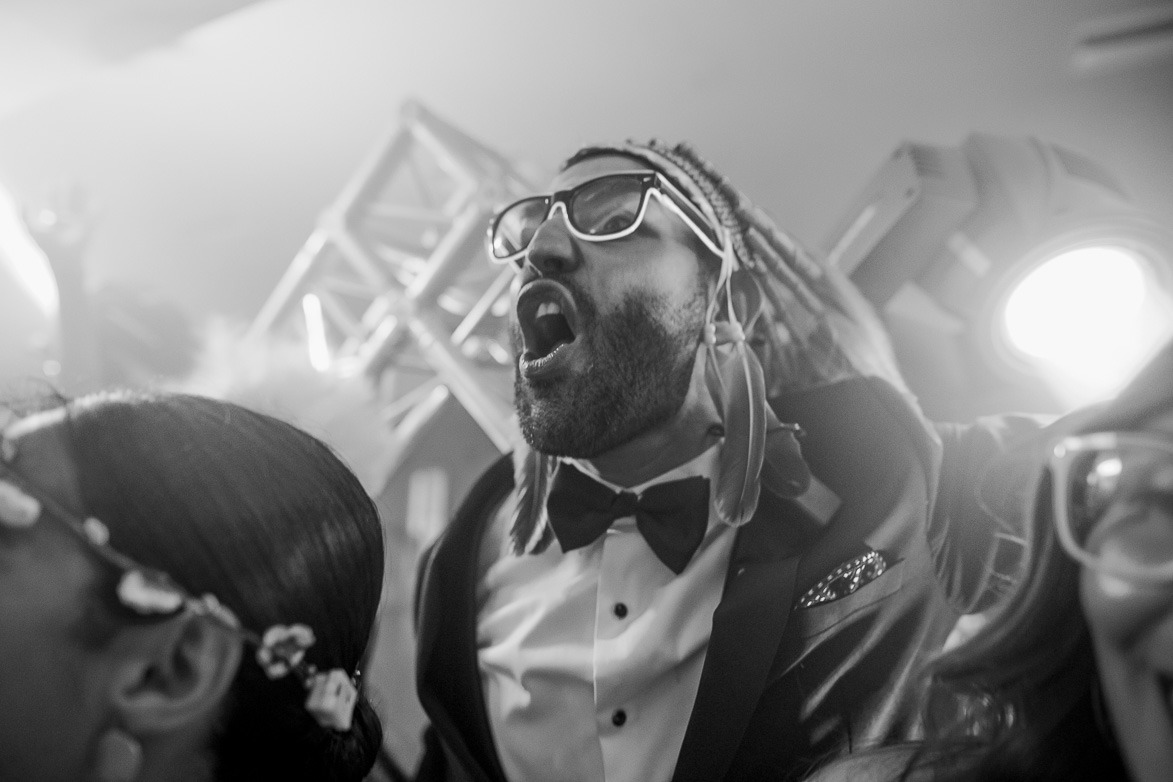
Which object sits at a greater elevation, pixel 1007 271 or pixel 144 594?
pixel 1007 271

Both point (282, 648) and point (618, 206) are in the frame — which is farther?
point (618, 206)

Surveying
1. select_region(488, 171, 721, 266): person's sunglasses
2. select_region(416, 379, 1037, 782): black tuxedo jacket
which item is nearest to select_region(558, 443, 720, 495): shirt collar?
select_region(416, 379, 1037, 782): black tuxedo jacket

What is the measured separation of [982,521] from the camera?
1151 mm

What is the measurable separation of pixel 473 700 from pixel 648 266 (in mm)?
703

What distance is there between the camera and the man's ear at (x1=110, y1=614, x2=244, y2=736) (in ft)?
2.60

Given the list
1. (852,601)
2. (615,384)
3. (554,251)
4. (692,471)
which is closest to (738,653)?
(852,601)

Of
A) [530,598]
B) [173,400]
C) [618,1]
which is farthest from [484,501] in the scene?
[618,1]

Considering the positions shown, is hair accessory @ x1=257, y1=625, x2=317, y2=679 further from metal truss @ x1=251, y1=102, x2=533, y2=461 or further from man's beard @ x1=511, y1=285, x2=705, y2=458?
metal truss @ x1=251, y1=102, x2=533, y2=461

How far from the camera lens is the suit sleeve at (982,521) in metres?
1.11

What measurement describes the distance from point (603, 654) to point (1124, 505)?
2.41ft

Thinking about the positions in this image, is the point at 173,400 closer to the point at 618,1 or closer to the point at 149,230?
the point at 618,1

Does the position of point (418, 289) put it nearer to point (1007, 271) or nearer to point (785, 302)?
point (785, 302)

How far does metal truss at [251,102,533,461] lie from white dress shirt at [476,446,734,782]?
695 millimetres

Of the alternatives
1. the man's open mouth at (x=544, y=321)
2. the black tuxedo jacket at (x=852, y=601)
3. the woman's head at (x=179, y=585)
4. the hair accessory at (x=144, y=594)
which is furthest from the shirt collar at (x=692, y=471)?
the hair accessory at (x=144, y=594)
